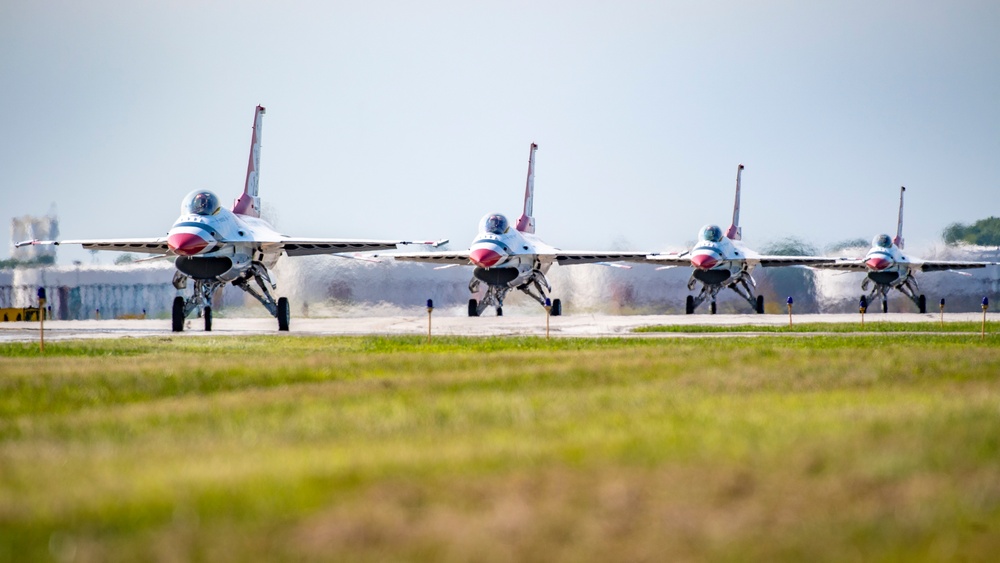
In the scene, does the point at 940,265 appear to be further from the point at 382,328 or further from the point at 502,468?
the point at 502,468

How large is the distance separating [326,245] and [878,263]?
3717cm

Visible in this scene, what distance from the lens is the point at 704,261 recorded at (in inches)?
2174

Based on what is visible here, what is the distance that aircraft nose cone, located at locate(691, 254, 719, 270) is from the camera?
181ft

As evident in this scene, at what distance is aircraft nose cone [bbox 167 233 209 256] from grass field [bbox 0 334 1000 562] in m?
19.4

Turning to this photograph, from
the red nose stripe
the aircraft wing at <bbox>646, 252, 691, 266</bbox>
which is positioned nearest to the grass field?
the aircraft wing at <bbox>646, 252, 691, 266</bbox>

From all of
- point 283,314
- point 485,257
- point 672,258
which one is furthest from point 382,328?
point 672,258

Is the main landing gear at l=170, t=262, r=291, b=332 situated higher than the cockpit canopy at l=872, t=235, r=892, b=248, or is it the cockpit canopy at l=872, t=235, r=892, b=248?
the cockpit canopy at l=872, t=235, r=892, b=248

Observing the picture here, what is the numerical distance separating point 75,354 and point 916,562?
1865 centimetres

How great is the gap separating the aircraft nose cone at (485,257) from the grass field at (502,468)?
3244 cm

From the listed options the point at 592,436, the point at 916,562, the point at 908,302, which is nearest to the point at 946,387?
the point at 592,436

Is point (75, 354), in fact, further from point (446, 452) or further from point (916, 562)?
point (916, 562)

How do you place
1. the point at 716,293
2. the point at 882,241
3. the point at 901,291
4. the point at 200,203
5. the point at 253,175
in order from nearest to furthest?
1. the point at 200,203
2. the point at 253,175
3. the point at 716,293
4. the point at 882,241
5. the point at 901,291

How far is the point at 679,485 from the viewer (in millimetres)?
6445

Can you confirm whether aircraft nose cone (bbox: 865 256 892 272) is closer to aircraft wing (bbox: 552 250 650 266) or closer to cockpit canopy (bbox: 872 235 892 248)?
cockpit canopy (bbox: 872 235 892 248)
